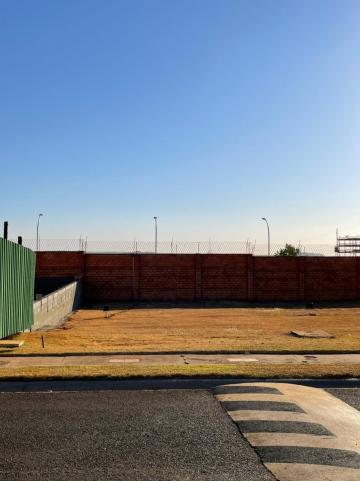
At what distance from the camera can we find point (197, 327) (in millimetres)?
26781

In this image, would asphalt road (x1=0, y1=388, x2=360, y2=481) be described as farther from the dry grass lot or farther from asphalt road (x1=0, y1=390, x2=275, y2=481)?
the dry grass lot

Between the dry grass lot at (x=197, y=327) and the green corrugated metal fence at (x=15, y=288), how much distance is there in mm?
697

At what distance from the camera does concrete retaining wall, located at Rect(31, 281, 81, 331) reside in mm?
23594

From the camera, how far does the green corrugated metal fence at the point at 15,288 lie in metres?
16.4

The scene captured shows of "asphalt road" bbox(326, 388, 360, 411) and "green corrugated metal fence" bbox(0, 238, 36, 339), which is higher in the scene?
"green corrugated metal fence" bbox(0, 238, 36, 339)

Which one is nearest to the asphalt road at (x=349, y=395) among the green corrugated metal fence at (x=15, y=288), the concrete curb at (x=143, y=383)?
the concrete curb at (x=143, y=383)

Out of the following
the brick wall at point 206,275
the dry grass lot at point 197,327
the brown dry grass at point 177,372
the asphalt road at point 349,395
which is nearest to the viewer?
the asphalt road at point 349,395

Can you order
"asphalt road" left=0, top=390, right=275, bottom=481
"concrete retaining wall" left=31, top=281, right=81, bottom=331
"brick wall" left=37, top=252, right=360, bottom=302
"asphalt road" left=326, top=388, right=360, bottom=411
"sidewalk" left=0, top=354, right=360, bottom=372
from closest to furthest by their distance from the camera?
"asphalt road" left=0, top=390, right=275, bottom=481 → "asphalt road" left=326, top=388, right=360, bottom=411 → "sidewalk" left=0, top=354, right=360, bottom=372 → "concrete retaining wall" left=31, top=281, right=81, bottom=331 → "brick wall" left=37, top=252, right=360, bottom=302

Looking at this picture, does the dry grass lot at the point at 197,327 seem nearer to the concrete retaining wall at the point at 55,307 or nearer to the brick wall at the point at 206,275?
the concrete retaining wall at the point at 55,307

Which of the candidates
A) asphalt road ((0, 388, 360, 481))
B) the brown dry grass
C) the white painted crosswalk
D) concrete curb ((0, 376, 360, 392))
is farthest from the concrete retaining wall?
the white painted crosswalk

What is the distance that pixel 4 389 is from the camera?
9.66 metres

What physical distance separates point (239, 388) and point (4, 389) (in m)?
3.99

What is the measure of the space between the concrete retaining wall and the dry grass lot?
719 millimetres

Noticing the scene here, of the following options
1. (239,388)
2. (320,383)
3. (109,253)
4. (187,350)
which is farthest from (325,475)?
(109,253)
